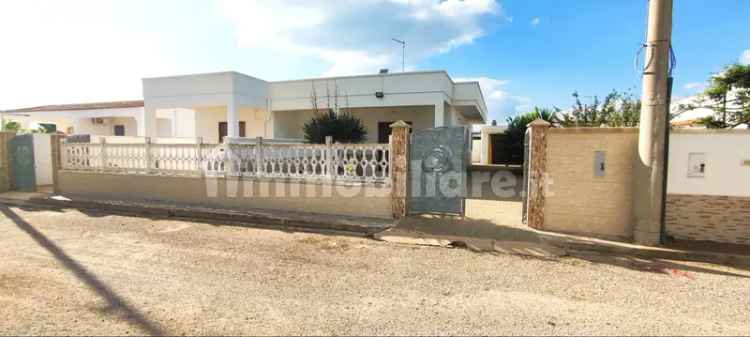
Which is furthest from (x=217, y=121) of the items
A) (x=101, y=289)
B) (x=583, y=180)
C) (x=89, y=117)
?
(x=583, y=180)

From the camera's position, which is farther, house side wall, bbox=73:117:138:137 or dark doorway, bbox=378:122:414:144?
house side wall, bbox=73:117:138:137

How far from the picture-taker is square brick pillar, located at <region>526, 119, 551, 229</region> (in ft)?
19.2

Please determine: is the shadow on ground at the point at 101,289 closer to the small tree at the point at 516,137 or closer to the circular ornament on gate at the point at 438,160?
the circular ornament on gate at the point at 438,160

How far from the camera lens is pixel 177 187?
8.27m

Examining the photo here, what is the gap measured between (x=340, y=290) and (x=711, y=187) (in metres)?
5.37

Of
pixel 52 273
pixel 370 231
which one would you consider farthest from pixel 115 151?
pixel 370 231

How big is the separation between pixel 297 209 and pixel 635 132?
19.2 feet

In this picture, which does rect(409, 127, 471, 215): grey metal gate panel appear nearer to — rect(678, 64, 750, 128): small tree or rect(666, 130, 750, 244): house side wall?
rect(666, 130, 750, 244): house side wall

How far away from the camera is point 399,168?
6.44 meters

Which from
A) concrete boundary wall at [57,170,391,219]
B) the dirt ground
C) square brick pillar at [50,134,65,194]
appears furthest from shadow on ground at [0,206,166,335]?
square brick pillar at [50,134,65,194]

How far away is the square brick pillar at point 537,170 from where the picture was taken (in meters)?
5.85

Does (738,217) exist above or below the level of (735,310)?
above

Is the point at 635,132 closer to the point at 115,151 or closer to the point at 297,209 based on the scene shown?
the point at 297,209

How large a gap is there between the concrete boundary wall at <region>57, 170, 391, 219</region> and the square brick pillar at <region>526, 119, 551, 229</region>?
2398 millimetres
